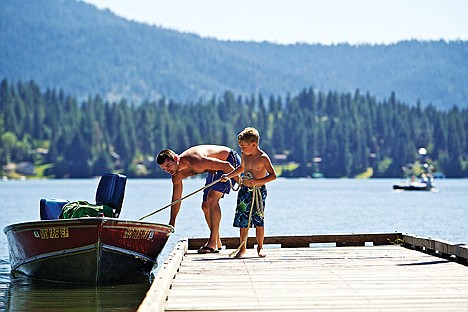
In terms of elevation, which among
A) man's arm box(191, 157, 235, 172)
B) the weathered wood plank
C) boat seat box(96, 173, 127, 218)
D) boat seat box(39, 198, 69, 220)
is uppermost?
man's arm box(191, 157, 235, 172)

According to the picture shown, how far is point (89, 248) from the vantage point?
52.9ft

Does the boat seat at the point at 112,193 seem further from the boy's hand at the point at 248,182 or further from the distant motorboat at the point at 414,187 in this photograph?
the distant motorboat at the point at 414,187

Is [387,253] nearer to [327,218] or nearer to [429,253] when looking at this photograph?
[429,253]

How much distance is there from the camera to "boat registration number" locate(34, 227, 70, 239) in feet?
52.9

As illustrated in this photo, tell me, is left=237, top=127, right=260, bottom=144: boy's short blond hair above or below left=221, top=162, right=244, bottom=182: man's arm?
above

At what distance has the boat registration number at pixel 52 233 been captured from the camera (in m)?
16.1

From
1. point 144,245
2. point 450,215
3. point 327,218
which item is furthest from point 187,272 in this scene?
point 450,215

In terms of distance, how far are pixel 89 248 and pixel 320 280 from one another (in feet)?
16.7

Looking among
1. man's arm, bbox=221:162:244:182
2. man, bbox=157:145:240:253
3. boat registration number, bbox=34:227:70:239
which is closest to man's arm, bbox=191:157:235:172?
man, bbox=157:145:240:253

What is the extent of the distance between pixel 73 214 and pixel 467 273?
7090 mm

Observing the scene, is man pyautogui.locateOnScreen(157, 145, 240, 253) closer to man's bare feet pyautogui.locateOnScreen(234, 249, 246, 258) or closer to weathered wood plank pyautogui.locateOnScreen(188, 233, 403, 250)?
man's bare feet pyautogui.locateOnScreen(234, 249, 246, 258)

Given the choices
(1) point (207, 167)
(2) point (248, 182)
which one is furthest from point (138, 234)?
(2) point (248, 182)

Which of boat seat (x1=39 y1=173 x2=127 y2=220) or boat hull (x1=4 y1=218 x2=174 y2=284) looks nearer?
boat hull (x1=4 y1=218 x2=174 y2=284)

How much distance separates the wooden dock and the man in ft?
2.57
